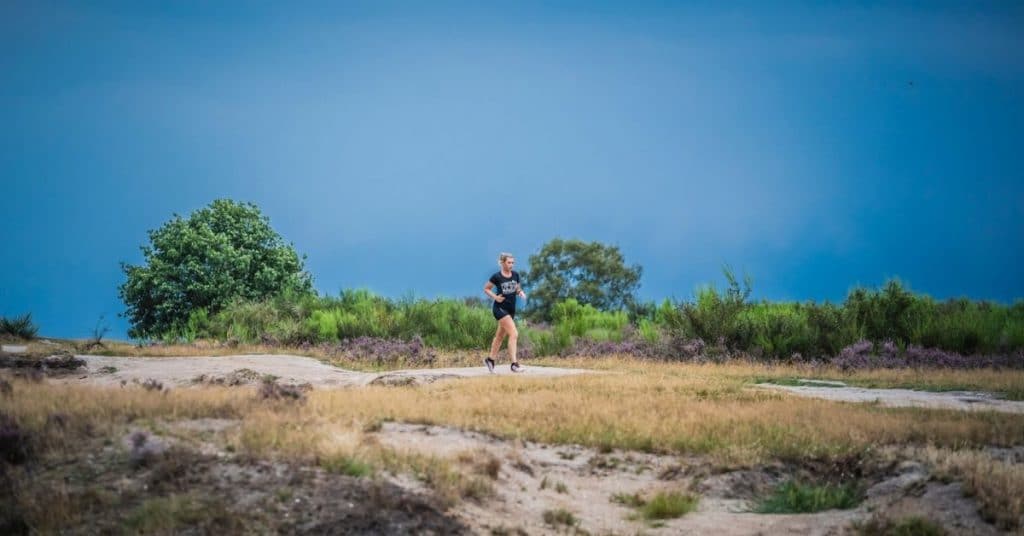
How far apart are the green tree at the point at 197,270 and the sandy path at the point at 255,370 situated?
1240cm

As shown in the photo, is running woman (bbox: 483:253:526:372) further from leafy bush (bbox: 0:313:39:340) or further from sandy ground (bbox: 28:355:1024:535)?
leafy bush (bbox: 0:313:39:340)

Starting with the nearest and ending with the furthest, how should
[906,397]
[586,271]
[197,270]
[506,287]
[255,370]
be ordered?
[906,397] < [255,370] < [506,287] < [197,270] < [586,271]

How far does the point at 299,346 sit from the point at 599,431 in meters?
20.8

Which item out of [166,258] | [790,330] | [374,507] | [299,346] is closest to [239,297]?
[166,258]

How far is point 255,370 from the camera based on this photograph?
21547 mm

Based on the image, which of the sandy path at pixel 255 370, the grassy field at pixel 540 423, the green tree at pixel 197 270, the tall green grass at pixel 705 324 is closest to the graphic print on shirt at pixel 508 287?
the sandy path at pixel 255 370

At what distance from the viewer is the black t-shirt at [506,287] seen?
22531 millimetres

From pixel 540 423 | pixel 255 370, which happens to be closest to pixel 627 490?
pixel 540 423

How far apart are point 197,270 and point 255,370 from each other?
17.7 meters

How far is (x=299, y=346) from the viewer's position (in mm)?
32438

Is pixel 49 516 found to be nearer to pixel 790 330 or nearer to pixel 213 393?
pixel 213 393

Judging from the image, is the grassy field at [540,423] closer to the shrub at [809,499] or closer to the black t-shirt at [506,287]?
the shrub at [809,499]

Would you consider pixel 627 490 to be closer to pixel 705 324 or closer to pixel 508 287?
pixel 508 287

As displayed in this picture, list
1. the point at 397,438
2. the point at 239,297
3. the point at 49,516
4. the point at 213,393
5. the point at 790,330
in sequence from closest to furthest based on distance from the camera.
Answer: the point at 49,516
the point at 397,438
the point at 213,393
the point at 790,330
the point at 239,297
